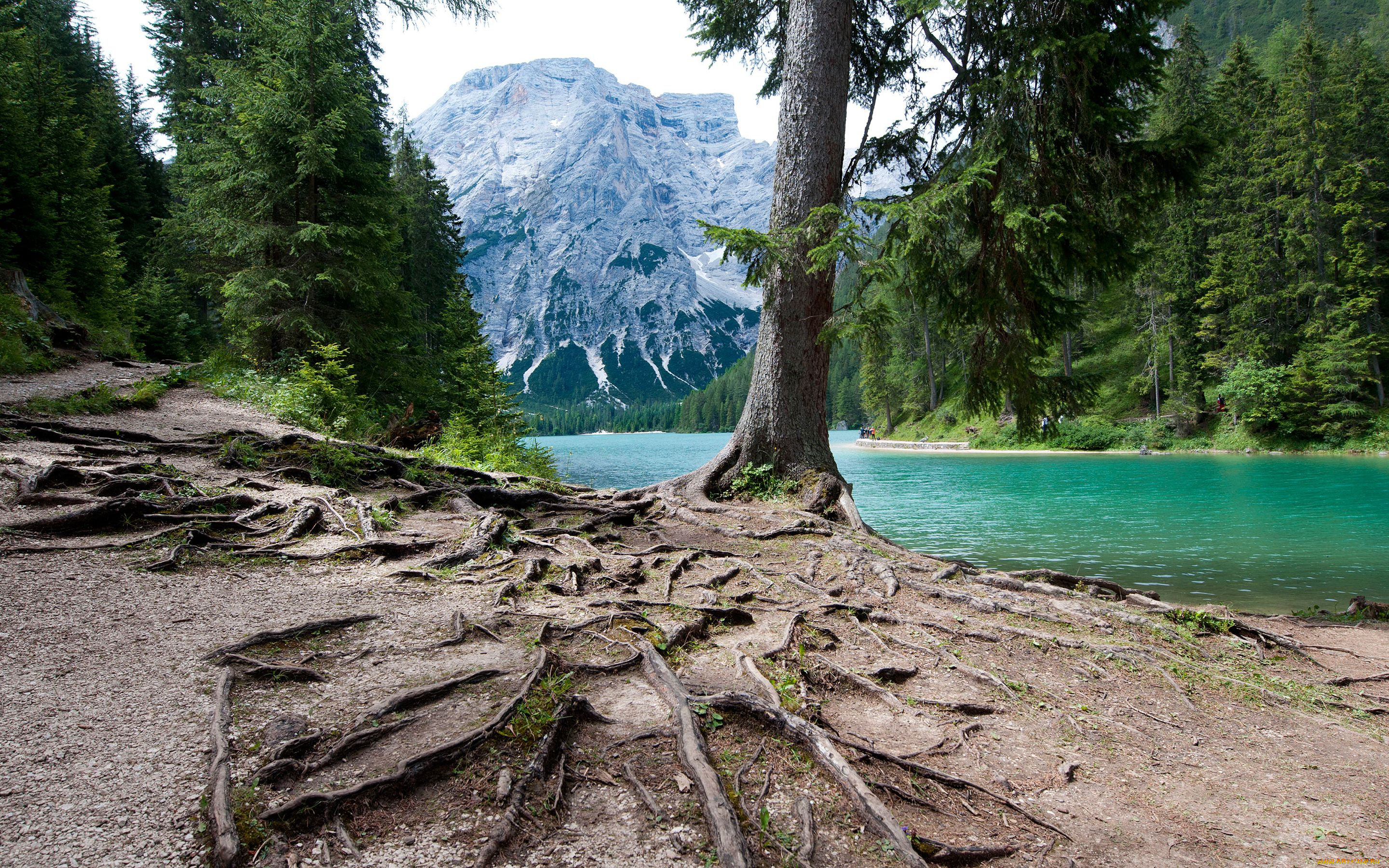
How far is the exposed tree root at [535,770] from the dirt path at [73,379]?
10906 millimetres

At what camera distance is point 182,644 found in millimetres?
3588

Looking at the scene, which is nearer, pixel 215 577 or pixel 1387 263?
pixel 215 577

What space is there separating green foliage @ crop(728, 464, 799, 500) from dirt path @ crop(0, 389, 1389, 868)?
9.01ft

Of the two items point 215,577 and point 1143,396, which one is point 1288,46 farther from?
point 215,577

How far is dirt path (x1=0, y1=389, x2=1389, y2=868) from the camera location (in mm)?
2436

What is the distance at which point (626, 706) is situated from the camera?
11.7 ft

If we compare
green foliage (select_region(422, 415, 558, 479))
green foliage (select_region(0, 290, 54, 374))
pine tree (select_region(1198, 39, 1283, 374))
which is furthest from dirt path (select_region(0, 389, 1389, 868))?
pine tree (select_region(1198, 39, 1283, 374))

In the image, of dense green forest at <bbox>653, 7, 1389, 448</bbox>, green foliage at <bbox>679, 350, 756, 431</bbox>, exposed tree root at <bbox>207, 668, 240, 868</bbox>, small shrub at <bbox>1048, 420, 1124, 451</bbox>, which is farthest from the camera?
green foliage at <bbox>679, 350, 756, 431</bbox>

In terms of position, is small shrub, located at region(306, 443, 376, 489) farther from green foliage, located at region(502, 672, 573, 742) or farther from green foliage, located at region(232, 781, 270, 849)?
green foliage, located at region(232, 781, 270, 849)

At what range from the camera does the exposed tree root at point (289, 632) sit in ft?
11.6

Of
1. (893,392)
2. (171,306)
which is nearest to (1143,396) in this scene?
(893,392)

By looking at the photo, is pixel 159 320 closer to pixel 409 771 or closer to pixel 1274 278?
pixel 409 771

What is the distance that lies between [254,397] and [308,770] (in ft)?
40.9

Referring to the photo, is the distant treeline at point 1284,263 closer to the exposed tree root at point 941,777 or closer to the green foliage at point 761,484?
the green foliage at point 761,484
